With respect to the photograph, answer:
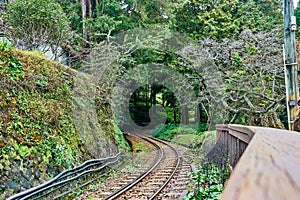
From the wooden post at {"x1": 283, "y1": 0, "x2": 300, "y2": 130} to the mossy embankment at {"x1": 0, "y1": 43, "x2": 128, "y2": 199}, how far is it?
588cm

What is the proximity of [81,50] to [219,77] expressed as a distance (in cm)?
761

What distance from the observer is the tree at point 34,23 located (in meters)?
11.3

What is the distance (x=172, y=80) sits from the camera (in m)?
24.1

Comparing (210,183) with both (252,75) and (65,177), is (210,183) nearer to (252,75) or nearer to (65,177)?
(65,177)

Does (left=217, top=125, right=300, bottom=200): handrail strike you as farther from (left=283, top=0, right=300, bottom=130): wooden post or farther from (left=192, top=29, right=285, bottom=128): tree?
(left=192, top=29, right=285, bottom=128): tree

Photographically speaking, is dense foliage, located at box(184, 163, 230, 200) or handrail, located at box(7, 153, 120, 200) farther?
dense foliage, located at box(184, 163, 230, 200)

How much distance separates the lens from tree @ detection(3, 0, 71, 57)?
1128 centimetres

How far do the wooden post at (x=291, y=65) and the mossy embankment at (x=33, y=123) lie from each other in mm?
5883

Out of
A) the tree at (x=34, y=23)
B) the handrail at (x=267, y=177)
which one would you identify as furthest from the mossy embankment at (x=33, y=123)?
the handrail at (x=267, y=177)

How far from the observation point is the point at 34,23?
11.6 meters

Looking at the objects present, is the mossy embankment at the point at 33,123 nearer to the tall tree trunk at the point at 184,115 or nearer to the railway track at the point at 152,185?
the railway track at the point at 152,185

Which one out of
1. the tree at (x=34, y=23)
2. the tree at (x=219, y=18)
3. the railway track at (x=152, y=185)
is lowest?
the railway track at (x=152, y=185)

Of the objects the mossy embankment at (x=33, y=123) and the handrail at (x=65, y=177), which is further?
the mossy embankment at (x=33, y=123)

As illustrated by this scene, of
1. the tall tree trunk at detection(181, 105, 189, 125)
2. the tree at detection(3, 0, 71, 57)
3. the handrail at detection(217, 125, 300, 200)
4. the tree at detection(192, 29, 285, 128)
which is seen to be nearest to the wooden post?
the tree at detection(192, 29, 285, 128)
